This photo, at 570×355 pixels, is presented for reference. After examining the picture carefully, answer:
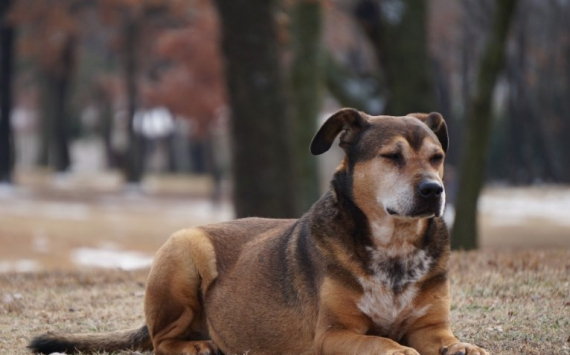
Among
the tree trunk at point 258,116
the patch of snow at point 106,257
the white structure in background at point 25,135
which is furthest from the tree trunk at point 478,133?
the white structure in background at point 25,135

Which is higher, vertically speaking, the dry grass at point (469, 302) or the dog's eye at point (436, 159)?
the dog's eye at point (436, 159)

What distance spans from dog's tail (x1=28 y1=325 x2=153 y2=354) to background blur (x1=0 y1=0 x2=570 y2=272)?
6556mm

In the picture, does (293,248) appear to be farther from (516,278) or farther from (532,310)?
(516,278)

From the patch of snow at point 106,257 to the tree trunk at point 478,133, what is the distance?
5.44 metres

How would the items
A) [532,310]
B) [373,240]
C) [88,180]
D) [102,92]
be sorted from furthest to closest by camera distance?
1. [102,92]
2. [88,180]
3. [532,310]
4. [373,240]

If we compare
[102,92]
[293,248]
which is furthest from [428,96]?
[102,92]

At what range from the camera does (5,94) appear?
121 ft

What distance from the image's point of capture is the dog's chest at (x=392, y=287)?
19.7 feet

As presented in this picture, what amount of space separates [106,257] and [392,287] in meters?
13.6

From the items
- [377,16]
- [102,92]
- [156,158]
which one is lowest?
[156,158]

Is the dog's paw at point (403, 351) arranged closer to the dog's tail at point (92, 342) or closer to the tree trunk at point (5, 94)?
the dog's tail at point (92, 342)

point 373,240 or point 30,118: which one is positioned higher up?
point 373,240

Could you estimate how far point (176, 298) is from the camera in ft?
22.3

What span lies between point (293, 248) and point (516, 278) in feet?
10.9
